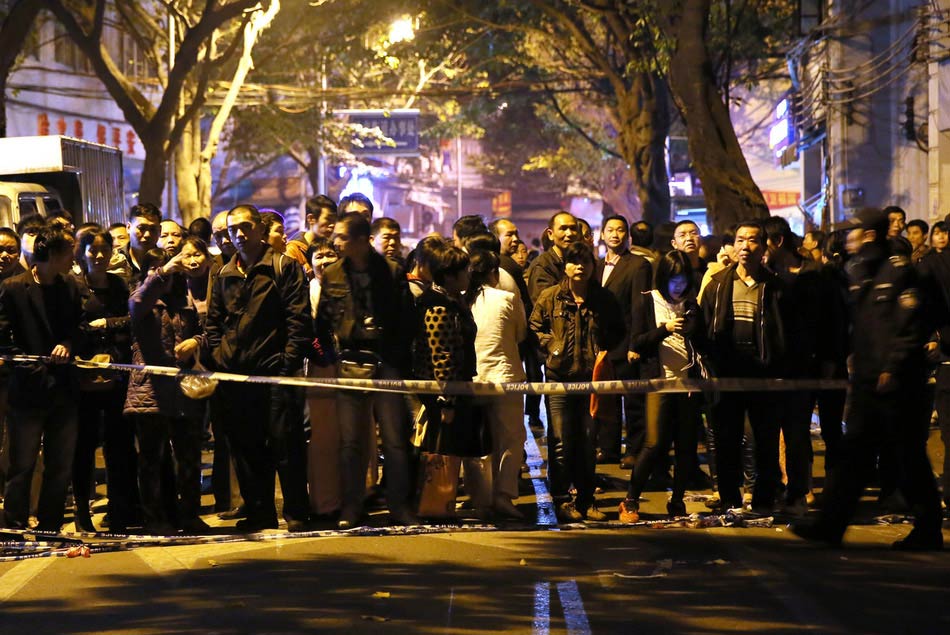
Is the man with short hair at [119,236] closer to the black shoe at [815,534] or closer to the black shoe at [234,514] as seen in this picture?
the black shoe at [234,514]

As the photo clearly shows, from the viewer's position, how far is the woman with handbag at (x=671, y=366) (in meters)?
9.44

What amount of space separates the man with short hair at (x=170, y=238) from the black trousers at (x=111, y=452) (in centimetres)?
126

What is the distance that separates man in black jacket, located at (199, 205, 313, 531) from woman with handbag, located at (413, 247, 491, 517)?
76 centimetres

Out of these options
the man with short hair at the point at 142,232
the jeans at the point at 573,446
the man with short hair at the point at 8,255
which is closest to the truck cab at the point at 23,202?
the man with short hair at the point at 142,232

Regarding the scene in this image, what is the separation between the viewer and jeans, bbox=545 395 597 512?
956cm

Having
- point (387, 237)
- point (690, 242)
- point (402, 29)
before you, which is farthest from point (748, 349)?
point (402, 29)

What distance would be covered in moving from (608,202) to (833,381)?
1941 inches

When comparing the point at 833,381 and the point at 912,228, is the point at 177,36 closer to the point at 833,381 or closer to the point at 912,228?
the point at 912,228

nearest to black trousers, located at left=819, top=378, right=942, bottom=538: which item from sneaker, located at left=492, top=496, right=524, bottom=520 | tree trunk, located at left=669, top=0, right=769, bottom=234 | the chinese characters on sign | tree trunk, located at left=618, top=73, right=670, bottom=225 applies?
sneaker, located at left=492, top=496, right=524, bottom=520

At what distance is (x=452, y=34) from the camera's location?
3058cm

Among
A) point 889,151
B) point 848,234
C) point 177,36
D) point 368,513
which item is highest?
point 177,36

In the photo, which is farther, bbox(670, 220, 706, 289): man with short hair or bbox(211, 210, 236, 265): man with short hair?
bbox(211, 210, 236, 265): man with short hair

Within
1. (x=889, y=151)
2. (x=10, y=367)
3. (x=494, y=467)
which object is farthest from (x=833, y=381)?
(x=889, y=151)

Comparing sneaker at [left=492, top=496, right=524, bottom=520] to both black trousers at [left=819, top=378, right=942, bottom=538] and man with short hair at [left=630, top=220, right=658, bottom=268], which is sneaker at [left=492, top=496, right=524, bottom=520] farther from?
man with short hair at [left=630, top=220, right=658, bottom=268]
